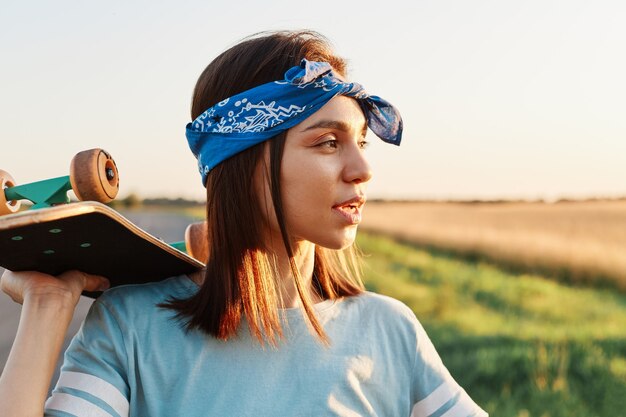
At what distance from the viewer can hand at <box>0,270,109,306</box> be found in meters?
2.47

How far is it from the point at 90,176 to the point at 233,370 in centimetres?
68

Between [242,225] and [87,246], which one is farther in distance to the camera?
[242,225]

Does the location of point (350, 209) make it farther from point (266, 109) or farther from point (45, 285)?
point (45, 285)

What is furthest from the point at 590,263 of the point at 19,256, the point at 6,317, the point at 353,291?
the point at 19,256

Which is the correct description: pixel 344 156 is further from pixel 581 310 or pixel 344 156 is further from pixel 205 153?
pixel 581 310

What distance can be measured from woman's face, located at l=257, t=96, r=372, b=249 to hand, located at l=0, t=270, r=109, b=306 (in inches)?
23.0

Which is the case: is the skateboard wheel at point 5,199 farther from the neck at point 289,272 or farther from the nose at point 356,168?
the nose at point 356,168

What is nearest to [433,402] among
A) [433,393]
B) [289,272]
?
[433,393]

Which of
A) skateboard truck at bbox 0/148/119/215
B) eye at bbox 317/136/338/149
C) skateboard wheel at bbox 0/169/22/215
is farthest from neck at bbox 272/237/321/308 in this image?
skateboard wheel at bbox 0/169/22/215

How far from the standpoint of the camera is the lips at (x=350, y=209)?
8.75 ft

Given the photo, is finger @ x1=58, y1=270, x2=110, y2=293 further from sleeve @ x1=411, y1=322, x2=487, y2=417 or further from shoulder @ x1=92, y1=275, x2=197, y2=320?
sleeve @ x1=411, y1=322, x2=487, y2=417

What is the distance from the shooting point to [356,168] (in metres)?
2.65

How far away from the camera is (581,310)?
34.1 ft

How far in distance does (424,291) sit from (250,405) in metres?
8.85
